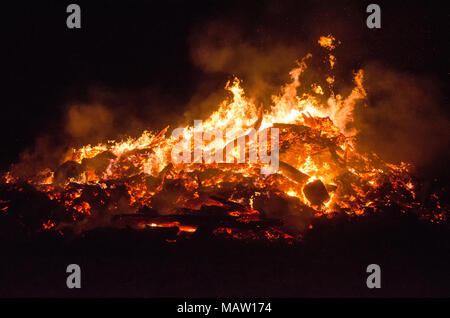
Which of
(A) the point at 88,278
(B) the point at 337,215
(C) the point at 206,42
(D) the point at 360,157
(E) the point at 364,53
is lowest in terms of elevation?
(A) the point at 88,278

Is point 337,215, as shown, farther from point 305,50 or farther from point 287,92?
point 305,50

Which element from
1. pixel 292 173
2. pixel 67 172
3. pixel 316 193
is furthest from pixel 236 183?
pixel 67 172

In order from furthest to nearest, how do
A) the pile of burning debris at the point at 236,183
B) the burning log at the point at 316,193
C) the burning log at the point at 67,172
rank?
the burning log at the point at 67,172
the burning log at the point at 316,193
the pile of burning debris at the point at 236,183

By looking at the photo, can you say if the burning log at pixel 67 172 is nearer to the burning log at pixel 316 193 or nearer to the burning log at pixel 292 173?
the burning log at pixel 292 173

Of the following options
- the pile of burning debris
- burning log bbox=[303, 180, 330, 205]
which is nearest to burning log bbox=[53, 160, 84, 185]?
the pile of burning debris

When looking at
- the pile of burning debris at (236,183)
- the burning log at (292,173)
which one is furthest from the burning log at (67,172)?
the burning log at (292,173)

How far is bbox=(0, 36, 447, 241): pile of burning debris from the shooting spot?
5199mm

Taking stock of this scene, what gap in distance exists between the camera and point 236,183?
6094 mm

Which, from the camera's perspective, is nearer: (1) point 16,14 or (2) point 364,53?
(2) point 364,53

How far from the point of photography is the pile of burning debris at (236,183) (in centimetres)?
520

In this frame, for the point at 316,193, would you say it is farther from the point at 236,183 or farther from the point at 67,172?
the point at 67,172
